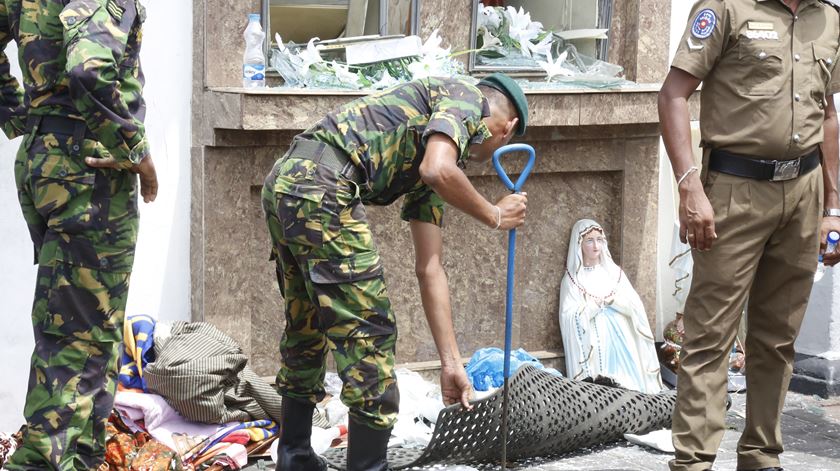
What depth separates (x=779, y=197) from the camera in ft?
15.5

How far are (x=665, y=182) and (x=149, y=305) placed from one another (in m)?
3.14

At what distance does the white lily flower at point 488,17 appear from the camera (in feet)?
22.7

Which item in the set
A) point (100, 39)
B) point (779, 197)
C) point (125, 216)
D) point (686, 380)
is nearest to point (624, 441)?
point (686, 380)

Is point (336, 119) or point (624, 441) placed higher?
point (336, 119)

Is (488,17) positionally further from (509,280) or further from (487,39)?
(509,280)

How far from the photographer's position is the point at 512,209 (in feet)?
14.2

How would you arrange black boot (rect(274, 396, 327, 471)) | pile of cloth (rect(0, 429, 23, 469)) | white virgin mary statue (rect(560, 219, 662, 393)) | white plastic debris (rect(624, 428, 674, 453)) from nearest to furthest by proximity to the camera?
black boot (rect(274, 396, 327, 471)) < pile of cloth (rect(0, 429, 23, 469)) < white plastic debris (rect(624, 428, 674, 453)) < white virgin mary statue (rect(560, 219, 662, 393))

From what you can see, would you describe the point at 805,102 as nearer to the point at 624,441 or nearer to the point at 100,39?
the point at 624,441

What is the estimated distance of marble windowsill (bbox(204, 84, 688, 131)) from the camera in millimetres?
5676

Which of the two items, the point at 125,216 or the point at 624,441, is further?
the point at 624,441

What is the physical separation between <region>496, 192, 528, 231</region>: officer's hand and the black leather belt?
2.94 feet

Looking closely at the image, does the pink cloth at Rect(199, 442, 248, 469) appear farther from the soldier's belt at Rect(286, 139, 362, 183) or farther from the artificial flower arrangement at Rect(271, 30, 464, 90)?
the artificial flower arrangement at Rect(271, 30, 464, 90)

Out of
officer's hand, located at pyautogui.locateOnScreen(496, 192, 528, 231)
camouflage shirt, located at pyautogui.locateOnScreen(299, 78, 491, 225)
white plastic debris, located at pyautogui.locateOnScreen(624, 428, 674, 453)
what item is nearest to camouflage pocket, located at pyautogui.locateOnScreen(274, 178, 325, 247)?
camouflage shirt, located at pyautogui.locateOnScreen(299, 78, 491, 225)

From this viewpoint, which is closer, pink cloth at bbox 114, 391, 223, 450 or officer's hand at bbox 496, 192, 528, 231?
officer's hand at bbox 496, 192, 528, 231
